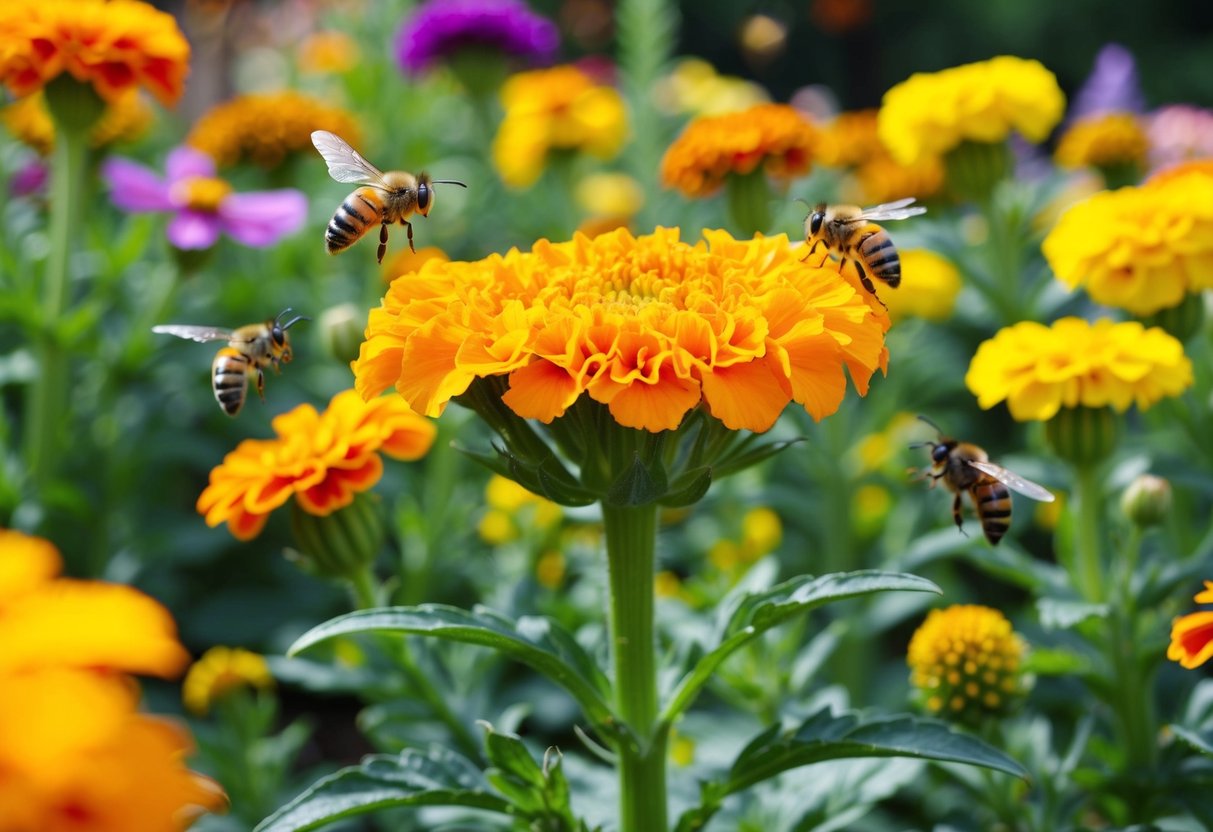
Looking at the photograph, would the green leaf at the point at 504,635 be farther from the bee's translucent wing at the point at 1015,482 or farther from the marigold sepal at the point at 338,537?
the bee's translucent wing at the point at 1015,482

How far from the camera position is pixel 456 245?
343cm

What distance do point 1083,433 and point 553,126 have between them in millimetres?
1832

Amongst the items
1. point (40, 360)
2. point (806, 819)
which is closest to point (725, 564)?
point (806, 819)

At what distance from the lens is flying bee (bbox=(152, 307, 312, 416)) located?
161 centimetres

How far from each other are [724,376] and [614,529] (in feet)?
0.88

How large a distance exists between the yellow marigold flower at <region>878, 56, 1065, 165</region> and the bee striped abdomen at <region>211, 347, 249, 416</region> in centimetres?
126

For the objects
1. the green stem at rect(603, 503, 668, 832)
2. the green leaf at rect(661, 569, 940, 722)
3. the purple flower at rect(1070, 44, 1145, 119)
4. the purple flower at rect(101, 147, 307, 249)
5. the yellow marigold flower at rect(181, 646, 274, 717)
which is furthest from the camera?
the purple flower at rect(1070, 44, 1145, 119)

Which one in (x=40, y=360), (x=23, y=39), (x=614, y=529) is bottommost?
(x=40, y=360)

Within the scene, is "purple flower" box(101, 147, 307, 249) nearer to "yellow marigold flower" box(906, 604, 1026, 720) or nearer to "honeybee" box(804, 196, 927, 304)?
"honeybee" box(804, 196, 927, 304)

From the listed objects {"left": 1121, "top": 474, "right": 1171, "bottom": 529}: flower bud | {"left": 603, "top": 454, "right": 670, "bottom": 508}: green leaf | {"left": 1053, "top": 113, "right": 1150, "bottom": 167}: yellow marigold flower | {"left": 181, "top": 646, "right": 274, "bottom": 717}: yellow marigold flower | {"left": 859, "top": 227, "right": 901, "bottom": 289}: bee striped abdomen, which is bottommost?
{"left": 181, "top": 646, "right": 274, "bottom": 717}: yellow marigold flower

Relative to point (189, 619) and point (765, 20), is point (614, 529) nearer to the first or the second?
point (189, 619)

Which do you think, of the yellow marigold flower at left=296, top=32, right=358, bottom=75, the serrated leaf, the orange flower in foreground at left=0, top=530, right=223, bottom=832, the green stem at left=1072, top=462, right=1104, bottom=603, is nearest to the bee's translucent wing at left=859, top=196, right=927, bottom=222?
the green stem at left=1072, top=462, right=1104, bottom=603

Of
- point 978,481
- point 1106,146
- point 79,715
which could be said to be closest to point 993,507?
point 978,481

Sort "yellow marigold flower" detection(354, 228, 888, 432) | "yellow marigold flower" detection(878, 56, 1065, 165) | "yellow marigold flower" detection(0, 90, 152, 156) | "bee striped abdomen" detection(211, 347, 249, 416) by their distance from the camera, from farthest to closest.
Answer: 1. "yellow marigold flower" detection(0, 90, 152, 156)
2. "yellow marigold flower" detection(878, 56, 1065, 165)
3. "bee striped abdomen" detection(211, 347, 249, 416)
4. "yellow marigold flower" detection(354, 228, 888, 432)
